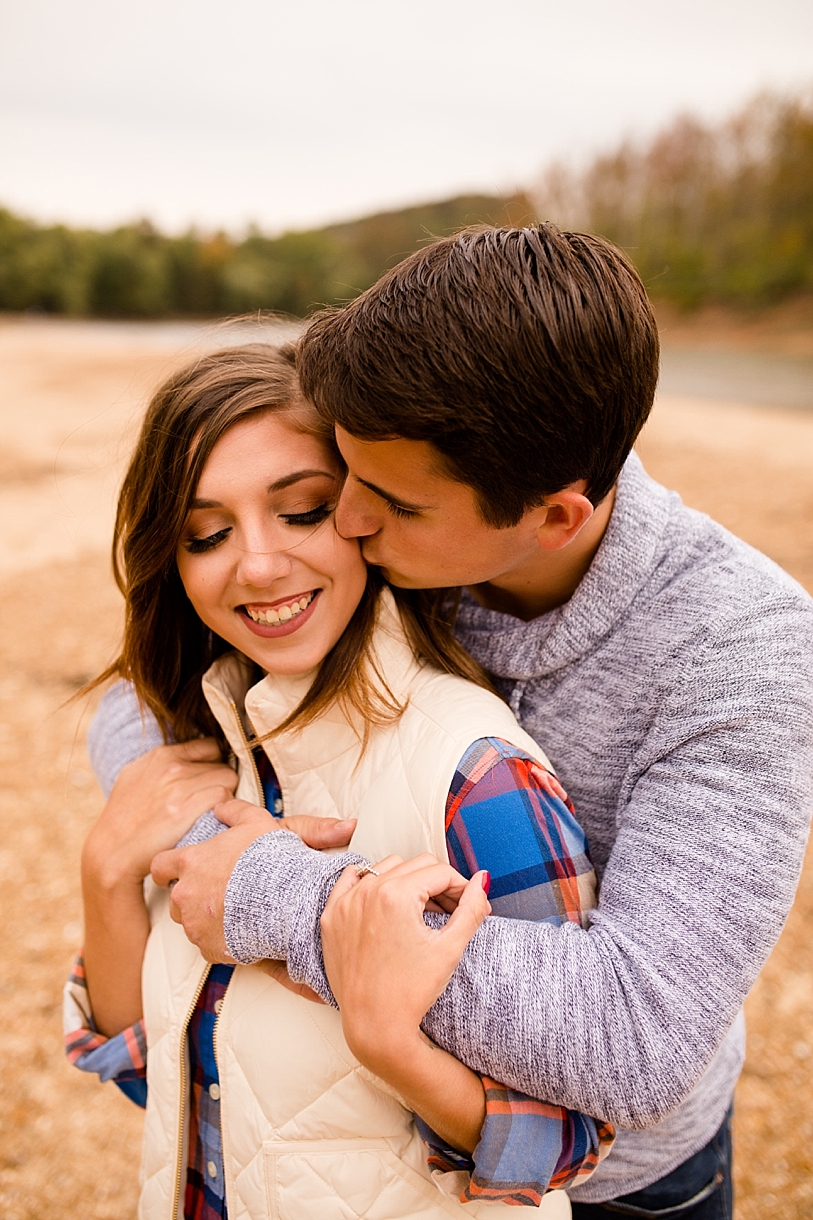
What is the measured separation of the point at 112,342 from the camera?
41156mm

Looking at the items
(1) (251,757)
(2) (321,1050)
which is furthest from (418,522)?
(2) (321,1050)

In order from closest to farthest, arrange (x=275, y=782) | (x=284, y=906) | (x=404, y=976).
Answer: (x=404, y=976) → (x=284, y=906) → (x=275, y=782)

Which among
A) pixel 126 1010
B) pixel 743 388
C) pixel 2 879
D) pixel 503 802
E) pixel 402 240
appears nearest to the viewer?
pixel 503 802

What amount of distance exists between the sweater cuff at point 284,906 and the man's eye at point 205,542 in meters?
0.63

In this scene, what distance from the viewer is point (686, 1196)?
A: 1875 millimetres

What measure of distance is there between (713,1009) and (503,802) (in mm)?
446

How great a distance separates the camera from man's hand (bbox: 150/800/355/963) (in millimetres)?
1482

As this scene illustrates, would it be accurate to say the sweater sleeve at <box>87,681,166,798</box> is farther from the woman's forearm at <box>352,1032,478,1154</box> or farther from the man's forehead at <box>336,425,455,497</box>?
the woman's forearm at <box>352,1032,478,1154</box>

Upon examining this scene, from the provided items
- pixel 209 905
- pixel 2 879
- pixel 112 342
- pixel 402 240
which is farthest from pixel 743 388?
pixel 402 240

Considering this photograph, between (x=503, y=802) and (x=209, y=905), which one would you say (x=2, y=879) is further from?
(x=503, y=802)

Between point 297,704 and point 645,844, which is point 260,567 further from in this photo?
point 645,844

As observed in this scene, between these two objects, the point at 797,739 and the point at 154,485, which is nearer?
the point at 797,739

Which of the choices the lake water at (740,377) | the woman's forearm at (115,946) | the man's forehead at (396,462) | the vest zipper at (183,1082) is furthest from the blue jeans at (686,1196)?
the lake water at (740,377)

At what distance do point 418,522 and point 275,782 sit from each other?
0.67 m
